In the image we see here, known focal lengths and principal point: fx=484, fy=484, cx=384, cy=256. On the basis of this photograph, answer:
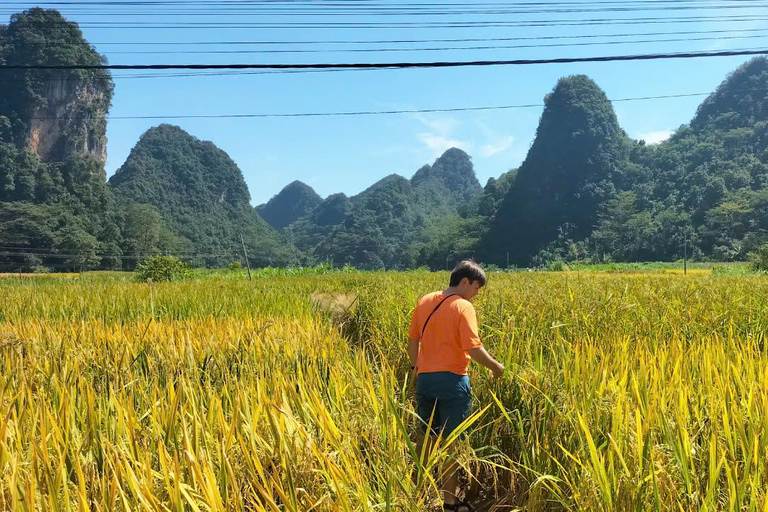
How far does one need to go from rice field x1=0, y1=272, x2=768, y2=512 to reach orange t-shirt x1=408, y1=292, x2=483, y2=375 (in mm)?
289

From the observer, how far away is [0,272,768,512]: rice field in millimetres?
1459

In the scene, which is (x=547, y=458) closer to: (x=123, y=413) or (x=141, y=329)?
(x=123, y=413)

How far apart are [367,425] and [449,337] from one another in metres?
0.77

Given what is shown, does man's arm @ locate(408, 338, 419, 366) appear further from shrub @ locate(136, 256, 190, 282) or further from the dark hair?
shrub @ locate(136, 256, 190, 282)

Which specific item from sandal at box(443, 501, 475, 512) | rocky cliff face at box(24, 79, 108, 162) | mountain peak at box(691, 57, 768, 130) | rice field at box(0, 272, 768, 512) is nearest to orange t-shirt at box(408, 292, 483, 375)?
rice field at box(0, 272, 768, 512)

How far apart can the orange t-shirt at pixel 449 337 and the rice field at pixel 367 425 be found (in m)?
0.29

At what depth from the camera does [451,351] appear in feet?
8.53

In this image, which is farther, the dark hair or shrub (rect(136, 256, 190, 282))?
shrub (rect(136, 256, 190, 282))

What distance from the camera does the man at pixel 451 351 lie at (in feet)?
8.30

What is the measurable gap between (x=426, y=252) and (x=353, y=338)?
62203 mm

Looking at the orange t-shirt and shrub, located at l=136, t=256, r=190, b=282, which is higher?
the orange t-shirt

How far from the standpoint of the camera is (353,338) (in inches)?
262

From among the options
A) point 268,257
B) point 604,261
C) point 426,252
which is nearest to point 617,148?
point 604,261

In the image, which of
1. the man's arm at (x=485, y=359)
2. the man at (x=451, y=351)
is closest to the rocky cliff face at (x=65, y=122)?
the man at (x=451, y=351)
